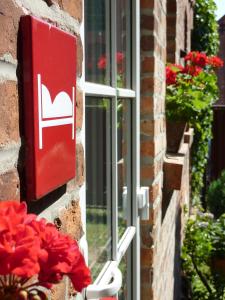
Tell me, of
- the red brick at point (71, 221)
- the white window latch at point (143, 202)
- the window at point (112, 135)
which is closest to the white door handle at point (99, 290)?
the window at point (112, 135)

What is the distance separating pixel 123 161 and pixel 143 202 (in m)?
0.27

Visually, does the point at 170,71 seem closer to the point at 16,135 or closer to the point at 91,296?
the point at 91,296

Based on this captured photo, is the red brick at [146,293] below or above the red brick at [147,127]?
below

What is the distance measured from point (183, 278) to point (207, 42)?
15.9ft

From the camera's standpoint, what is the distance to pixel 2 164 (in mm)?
717

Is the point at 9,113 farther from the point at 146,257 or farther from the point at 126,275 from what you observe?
the point at 146,257

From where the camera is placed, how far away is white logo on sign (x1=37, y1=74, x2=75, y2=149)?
831 millimetres

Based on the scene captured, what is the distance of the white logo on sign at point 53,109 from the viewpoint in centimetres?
83

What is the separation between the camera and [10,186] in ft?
2.44

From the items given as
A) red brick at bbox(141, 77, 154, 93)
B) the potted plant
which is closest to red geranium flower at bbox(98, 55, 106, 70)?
red brick at bbox(141, 77, 154, 93)

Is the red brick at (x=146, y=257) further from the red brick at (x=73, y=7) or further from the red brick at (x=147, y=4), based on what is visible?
the red brick at (x=73, y=7)

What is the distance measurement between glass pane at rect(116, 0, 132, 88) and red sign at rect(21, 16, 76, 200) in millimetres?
939

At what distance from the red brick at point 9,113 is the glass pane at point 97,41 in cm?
68

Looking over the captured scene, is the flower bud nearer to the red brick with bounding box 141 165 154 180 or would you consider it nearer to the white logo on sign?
the white logo on sign
